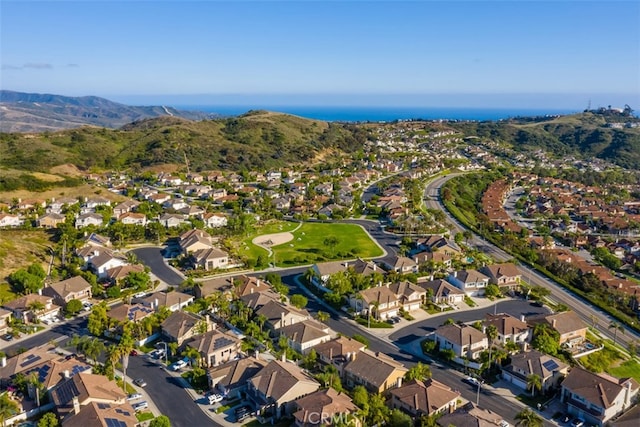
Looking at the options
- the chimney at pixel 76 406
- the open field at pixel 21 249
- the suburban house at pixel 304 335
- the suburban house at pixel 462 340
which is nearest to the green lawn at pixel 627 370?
the suburban house at pixel 462 340

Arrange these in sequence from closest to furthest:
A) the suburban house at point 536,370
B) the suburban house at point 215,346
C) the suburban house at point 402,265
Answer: the suburban house at point 536,370 < the suburban house at point 215,346 < the suburban house at point 402,265

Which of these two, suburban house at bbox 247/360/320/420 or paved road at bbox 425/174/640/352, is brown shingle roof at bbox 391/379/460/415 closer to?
suburban house at bbox 247/360/320/420

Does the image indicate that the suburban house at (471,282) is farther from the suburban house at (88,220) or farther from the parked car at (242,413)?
the suburban house at (88,220)

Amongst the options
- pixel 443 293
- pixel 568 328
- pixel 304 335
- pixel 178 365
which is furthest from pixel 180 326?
pixel 568 328

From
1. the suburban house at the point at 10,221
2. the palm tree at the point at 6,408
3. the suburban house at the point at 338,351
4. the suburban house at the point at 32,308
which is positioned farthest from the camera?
the suburban house at the point at 10,221

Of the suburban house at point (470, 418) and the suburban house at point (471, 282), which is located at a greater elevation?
the suburban house at point (470, 418)

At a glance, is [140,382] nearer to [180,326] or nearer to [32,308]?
[180,326]

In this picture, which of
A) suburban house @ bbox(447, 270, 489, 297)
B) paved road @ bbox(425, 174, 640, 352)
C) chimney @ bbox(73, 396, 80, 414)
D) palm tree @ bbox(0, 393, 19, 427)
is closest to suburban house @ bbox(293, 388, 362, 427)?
chimney @ bbox(73, 396, 80, 414)
